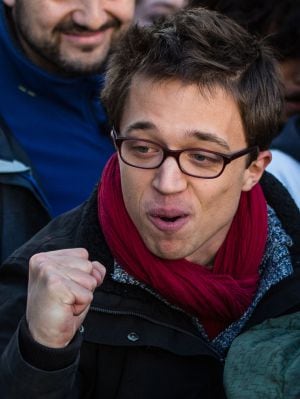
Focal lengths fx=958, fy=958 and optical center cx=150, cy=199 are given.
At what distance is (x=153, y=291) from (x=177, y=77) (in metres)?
A: 0.62

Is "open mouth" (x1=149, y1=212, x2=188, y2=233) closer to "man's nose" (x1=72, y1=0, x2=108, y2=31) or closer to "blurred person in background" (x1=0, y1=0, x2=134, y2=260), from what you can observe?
"blurred person in background" (x1=0, y1=0, x2=134, y2=260)

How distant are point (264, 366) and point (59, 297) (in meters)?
0.53

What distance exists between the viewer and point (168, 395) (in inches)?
107

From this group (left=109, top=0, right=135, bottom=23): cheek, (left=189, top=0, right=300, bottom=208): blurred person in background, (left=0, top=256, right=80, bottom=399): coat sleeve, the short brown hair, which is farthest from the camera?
(left=109, top=0, right=135, bottom=23): cheek

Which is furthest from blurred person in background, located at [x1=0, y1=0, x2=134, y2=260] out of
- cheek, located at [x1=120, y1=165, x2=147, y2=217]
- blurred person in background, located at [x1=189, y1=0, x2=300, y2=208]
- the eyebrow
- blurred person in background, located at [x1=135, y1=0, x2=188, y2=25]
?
the eyebrow

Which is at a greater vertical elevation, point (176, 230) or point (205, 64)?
point (205, 64)

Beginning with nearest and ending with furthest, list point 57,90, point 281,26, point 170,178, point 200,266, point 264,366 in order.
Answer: point 264,366
point 170,178
point 200,266
point 57,90
point 281,26

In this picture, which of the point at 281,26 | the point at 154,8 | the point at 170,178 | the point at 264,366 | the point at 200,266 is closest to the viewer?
the point at 264,366

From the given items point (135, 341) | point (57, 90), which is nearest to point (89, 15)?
point (57, 90)

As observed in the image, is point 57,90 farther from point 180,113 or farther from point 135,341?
point 135,341

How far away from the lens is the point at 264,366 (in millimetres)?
2342

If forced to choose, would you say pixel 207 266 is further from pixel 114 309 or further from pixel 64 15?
pixel 64 15

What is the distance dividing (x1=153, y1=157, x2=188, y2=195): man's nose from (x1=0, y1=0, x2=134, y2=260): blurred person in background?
0.98 metres

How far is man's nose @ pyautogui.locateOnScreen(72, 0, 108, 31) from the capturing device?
3902 mm
